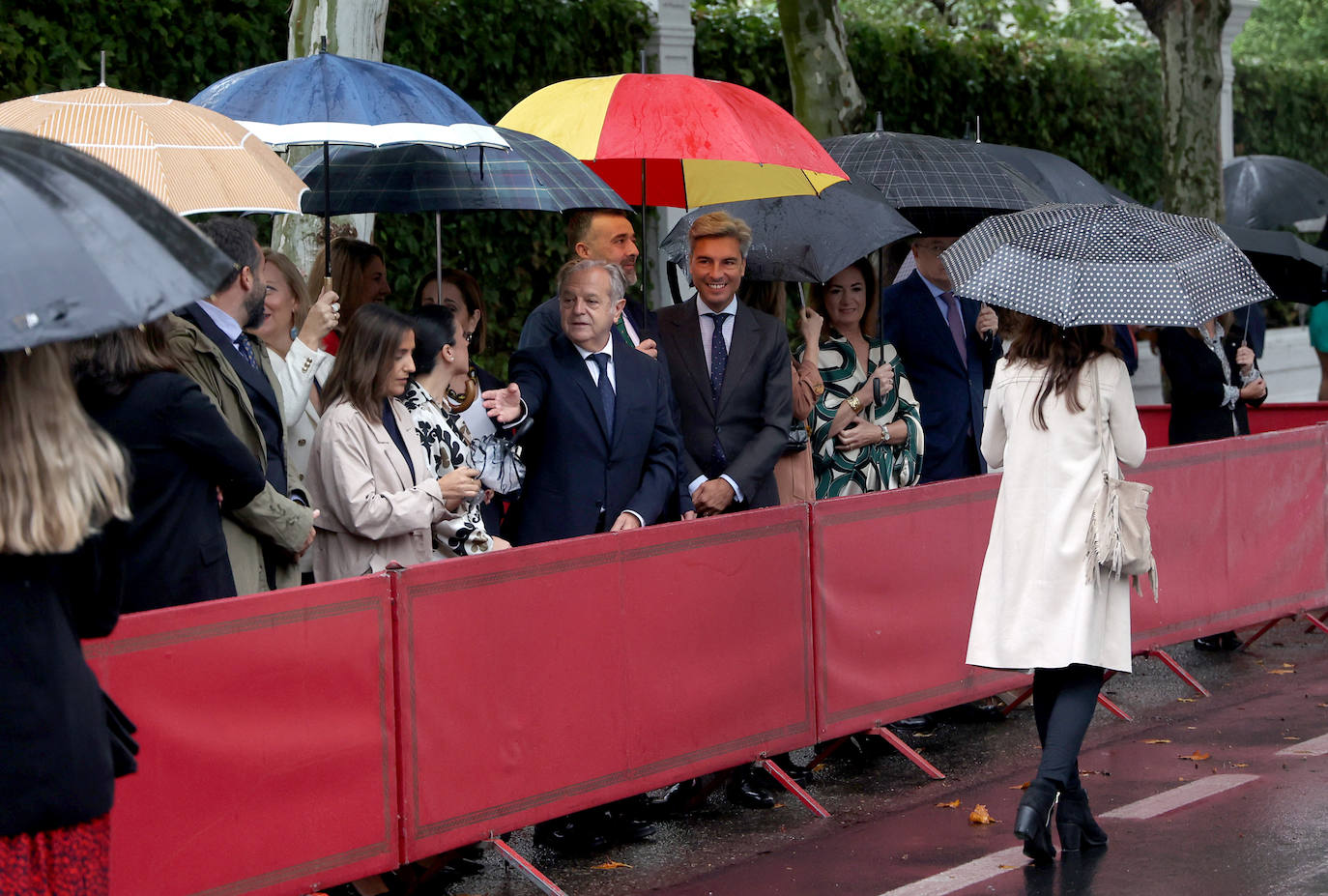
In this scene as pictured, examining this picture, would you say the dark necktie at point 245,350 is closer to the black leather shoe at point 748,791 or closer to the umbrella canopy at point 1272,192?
the black leather shoe at point 748,791

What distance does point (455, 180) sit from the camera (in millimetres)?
7609

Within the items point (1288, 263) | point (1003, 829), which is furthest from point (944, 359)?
point (1288, 263)

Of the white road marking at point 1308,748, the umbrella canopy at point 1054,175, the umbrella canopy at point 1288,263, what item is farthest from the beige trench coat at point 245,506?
the umbrella canopy at point 1288,263

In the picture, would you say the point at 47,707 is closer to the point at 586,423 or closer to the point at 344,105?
the point at 344,105

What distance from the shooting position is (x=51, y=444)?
337 cm

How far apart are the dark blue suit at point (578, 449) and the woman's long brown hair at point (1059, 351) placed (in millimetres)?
1565

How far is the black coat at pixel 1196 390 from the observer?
32.1ft

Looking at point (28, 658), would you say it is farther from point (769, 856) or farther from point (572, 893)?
point (769, 856)

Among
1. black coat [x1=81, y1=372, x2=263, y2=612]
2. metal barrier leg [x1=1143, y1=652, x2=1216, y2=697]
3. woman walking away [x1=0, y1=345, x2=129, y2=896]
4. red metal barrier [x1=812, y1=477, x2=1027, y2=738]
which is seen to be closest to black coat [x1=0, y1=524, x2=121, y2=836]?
woman walking away [x1=0, y1=345, x2=129, y2=896]

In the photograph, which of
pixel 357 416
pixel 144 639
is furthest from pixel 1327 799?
pixel 144 639

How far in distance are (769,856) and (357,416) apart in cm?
212

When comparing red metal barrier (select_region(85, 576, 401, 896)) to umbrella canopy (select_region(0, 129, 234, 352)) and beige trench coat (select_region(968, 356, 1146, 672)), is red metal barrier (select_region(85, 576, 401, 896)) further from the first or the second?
beige trench coat (select_region(968, 356, 1146, 672))

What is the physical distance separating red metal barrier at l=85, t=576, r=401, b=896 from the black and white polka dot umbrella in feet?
A: 7.71

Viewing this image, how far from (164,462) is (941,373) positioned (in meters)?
4.70
